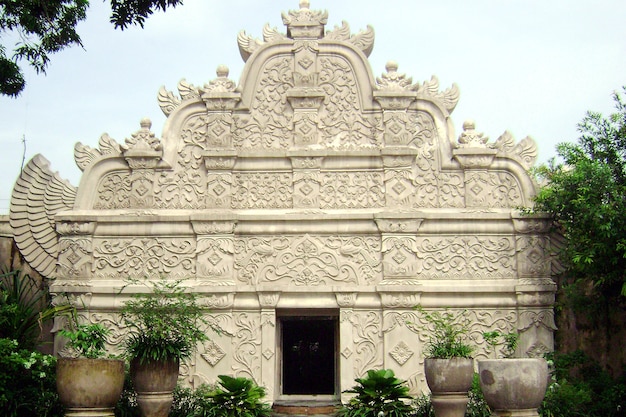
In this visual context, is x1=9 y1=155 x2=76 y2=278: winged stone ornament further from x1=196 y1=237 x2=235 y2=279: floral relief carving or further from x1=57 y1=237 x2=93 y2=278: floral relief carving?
x1=196 y1=237 x2=235 y2=279: floral relief carving

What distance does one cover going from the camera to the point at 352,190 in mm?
11016

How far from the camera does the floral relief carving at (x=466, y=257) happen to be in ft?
35.3

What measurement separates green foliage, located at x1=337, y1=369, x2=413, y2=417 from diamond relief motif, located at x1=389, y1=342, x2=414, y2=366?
42.6 inches

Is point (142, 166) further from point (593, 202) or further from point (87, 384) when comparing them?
point (593, 202)

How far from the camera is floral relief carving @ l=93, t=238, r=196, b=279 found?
35.6 feet

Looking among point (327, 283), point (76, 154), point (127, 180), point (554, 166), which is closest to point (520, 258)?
point (554, 166)

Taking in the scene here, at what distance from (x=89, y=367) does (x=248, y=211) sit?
3.71 m

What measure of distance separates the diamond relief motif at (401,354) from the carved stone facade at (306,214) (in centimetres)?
2

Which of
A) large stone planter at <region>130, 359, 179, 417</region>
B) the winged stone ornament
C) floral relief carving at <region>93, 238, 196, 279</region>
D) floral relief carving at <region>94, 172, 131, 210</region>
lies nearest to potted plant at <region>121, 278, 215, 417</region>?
large stone planter at <region>130, 359, 179, 417</region>

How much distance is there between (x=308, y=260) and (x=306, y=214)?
70 centimetres

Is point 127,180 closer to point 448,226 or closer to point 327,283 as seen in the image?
point 327,283

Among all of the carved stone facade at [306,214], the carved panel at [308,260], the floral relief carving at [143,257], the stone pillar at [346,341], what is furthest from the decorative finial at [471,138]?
the floral relief carving at [143,257]

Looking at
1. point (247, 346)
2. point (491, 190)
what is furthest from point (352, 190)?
point (247, 346)

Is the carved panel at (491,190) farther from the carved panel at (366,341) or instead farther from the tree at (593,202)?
the carved panel at (366,341)
